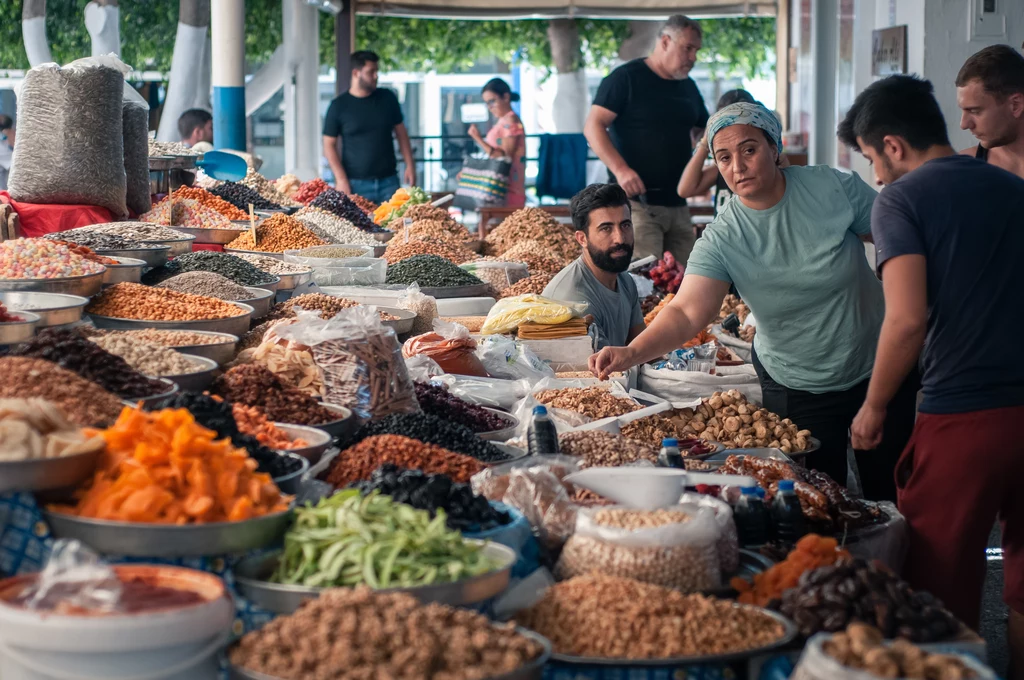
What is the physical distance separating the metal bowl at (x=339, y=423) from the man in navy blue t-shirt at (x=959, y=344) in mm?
1264

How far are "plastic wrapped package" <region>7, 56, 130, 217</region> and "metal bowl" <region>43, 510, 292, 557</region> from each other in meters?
2.70

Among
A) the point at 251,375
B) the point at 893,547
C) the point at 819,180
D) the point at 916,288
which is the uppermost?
the point at 819,180

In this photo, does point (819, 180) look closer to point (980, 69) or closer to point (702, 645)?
point (980, 69)

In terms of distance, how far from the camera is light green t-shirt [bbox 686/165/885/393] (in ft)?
11.0

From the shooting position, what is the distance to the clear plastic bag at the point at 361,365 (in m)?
2.85

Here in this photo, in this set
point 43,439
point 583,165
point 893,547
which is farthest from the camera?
point 583,165

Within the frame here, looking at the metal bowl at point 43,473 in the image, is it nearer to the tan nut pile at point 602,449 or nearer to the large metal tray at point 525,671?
the large metal tray at point 525,671

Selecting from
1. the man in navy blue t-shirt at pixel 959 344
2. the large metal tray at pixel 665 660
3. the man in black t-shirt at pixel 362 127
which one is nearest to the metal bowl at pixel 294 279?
the man in navy blue t-shirt at pixel 959 344

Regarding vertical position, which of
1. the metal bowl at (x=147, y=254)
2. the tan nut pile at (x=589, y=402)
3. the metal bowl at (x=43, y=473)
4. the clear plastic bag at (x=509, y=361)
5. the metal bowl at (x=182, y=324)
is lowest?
the tan nut pile at (x=589, y=402)

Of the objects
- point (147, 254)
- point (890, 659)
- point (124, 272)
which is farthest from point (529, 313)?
point (890, 659)

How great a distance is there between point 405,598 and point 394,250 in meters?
4.17

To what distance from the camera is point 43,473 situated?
1.65m

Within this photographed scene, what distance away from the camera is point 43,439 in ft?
5.64

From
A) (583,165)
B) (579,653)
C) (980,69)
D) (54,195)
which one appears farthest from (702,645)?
(583,165)
